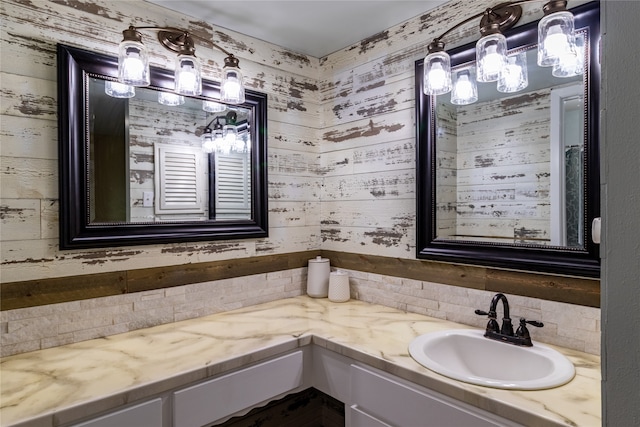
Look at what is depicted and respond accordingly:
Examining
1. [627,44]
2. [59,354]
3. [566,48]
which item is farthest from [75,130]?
[566,48]

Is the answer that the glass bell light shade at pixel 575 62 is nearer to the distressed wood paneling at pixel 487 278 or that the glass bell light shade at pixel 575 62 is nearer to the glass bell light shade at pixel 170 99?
the distressed wood paneling at pixel 487 278

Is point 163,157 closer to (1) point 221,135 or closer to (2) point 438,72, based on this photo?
(1) point 221,135

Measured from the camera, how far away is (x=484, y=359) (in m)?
1.49

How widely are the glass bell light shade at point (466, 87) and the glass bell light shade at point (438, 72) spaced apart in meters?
0.09

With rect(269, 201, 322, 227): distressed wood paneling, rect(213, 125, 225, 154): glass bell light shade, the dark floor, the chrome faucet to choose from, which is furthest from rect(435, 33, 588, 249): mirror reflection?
the dark floor

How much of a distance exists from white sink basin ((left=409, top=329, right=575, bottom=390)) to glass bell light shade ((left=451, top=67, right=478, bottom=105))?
98 cm

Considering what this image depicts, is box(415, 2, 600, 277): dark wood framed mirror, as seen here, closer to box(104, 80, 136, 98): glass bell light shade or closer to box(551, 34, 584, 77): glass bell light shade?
box(551, 34, 584, 77): glass bell light shade

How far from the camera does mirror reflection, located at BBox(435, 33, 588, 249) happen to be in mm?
1390

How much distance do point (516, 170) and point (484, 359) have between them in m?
0.76

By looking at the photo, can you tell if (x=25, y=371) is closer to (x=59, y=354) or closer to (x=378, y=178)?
(x=59, y=354)

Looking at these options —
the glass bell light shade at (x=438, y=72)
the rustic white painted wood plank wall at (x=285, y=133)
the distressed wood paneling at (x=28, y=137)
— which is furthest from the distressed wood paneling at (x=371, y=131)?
the distressed wood paneling at (x=28, y=137)

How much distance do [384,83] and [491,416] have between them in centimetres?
158

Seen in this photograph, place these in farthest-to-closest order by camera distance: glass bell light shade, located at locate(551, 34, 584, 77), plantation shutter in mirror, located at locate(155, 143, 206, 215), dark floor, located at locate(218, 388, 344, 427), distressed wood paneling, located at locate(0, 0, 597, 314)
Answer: dark floor, located at locate(218, 388, 344, 427) → plantation shutter in mirror, located at locate(155, 143, 206, 215) → distressed wood paneling, located at locate(0, 0, 597, 314) → glass bell light shade, located at locate(551, 34, 584, 77)

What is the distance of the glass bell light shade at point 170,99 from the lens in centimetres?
172
